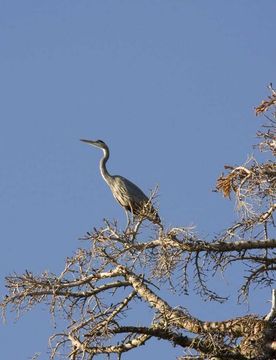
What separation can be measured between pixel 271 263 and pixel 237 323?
1.08 metres

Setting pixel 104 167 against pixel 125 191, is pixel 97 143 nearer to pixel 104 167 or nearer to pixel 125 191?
pixel 104 167

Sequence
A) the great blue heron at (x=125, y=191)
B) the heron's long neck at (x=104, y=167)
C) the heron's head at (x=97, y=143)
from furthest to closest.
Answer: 1. the heron's head at (x=97, y=143)
2. the heron's long neck at (x=104, y=167)
3. the great blue heron at (x=125, y=191)

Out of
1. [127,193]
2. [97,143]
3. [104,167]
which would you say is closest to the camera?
[127,193]

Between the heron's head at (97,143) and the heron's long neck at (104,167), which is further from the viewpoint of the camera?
the heron's head at (97,143)

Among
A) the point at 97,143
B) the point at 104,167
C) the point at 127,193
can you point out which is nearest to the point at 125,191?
the point at 127,193

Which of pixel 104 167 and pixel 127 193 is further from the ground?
pixel 104 167

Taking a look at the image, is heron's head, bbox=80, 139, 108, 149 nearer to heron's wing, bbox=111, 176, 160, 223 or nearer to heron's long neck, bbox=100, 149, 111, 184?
heron's long neck, bbox=100, 149, 111, 184

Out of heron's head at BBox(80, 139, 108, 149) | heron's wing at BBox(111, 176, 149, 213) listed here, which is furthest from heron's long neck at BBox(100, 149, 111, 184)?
heron's wing at BBox(111, 176, 149, 213)

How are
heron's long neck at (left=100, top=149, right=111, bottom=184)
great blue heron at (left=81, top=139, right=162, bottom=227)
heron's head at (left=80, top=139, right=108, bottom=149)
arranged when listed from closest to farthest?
great blue heron at (left=81, top=139, right=162, bottom=227) → heron's long neck at (left=100, top=149, right=111, bottom=184) → heron's head at (left=80, top=139, right=108, bottom=149)

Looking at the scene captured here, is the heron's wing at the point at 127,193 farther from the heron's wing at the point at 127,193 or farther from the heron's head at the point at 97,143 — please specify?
the heron's head at the point at 97,143

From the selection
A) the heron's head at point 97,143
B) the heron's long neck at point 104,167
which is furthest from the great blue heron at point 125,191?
the heron's head at point 97,143

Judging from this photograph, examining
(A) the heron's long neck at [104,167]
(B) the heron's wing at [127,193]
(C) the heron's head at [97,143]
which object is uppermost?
(C) the heron's head at [97,143]

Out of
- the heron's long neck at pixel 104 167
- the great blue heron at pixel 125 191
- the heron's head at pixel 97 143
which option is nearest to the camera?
the great blue heron at pixel 125 191

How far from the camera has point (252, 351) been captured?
42.1 feet
